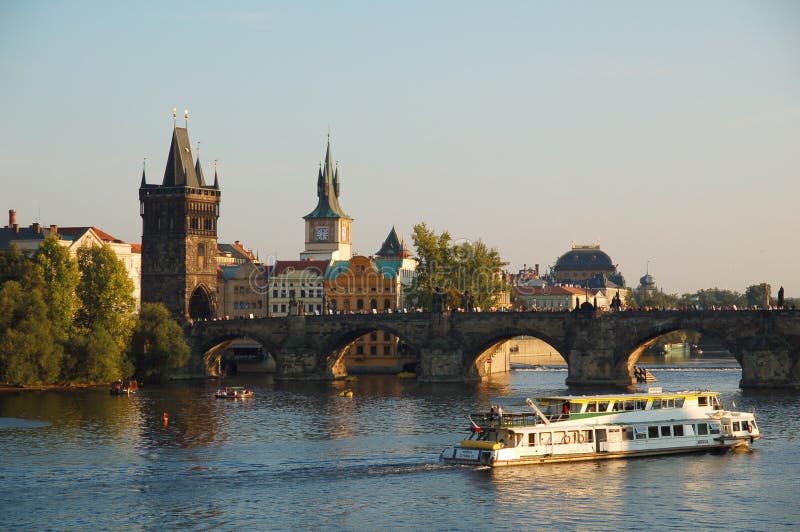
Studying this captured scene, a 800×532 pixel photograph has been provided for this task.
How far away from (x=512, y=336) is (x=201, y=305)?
4425 cm

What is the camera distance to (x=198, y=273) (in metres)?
166

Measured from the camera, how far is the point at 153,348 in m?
140

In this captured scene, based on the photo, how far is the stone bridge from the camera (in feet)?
420

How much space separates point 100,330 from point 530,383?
45194 millimetres

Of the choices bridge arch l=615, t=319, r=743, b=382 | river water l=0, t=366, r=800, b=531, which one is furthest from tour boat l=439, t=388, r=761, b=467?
bridge arch l=615, t=319, r=743, b=382

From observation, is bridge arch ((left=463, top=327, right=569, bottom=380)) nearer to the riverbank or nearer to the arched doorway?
the arched doorway

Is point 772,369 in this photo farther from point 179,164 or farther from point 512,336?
point 179,164

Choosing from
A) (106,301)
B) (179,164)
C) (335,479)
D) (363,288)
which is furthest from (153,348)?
(335,479)

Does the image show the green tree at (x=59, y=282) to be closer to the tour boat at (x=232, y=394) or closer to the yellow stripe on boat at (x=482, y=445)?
the tour boat at (x=232, y=394)

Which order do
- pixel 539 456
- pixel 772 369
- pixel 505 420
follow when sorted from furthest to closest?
pixel 772 369 < pixel 505 420 < pixel 539 456

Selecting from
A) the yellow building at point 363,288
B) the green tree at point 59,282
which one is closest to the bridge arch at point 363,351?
the yellow building at point 363,288

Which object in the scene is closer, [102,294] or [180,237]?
[102,294]

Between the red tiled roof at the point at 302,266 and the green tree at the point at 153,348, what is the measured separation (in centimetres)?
5548

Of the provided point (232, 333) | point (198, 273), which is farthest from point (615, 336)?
point (198, 273)
